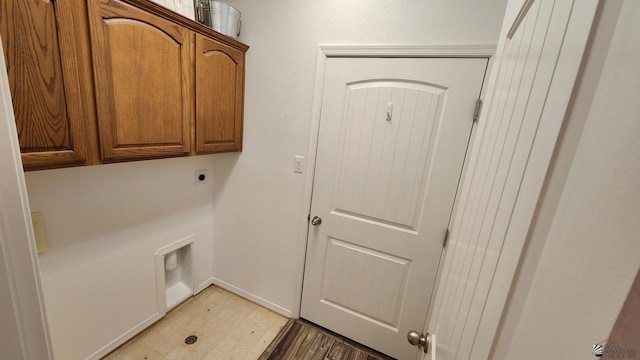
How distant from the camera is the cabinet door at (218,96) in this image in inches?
51.6

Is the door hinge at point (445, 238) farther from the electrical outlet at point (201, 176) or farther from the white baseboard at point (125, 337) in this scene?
the white baseboard at point (125, 337)

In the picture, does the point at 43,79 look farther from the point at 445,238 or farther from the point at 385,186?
the point at 445,238

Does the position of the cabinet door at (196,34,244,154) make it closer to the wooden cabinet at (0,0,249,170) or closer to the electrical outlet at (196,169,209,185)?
the wooden cabinet at (0,0,249,170)

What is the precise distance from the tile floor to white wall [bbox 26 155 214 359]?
0.44 feet

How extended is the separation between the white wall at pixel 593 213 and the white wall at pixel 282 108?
1.17 m

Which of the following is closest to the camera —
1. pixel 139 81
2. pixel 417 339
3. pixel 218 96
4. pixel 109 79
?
pixel 417 339

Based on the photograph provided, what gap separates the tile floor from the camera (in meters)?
1.42

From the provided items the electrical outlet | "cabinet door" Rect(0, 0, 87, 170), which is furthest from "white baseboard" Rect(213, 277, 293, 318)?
"cabinet door" Rect(0, 0, 87, 170)

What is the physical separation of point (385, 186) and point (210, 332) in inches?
60.4

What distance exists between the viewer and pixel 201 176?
1.78 meters

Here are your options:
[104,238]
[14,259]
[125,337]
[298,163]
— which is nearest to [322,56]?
[298,163]

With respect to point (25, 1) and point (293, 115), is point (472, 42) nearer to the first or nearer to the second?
point (293, 115)

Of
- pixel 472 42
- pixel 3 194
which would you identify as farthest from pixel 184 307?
pixel 472 42

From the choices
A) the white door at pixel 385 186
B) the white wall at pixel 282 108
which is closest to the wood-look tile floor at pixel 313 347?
the white door at pixel 385 186
